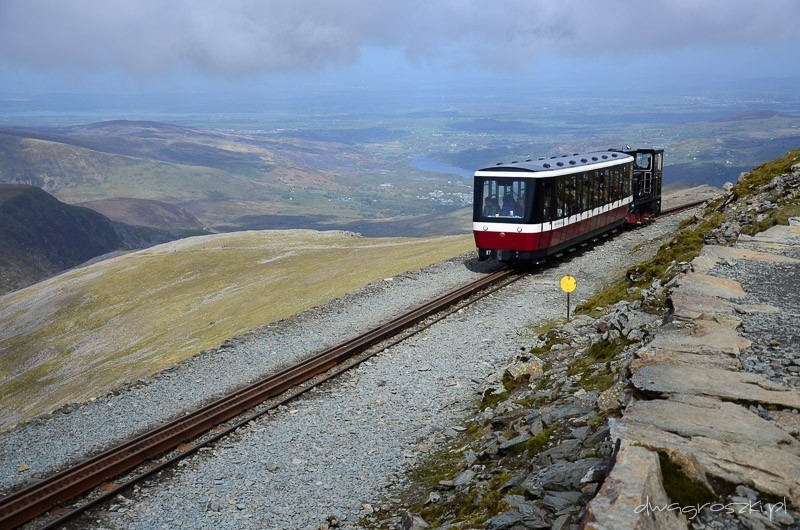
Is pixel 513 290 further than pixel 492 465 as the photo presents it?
Yes

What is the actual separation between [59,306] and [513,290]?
6174 cm

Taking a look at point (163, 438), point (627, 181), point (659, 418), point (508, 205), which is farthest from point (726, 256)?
point (627, 181)

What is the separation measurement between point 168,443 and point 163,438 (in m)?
0.23

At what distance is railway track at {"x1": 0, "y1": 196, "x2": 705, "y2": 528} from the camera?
43.5 feet

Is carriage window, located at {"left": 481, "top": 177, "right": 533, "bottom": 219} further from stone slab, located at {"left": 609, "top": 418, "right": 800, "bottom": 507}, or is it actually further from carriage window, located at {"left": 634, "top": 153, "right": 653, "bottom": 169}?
stone slab, located at {"left": 609, "top": 418, "right": 800, "bottom": 507}

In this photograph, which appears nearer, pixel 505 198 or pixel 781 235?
pixel 781 235

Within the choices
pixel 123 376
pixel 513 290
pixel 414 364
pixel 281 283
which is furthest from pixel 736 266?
pixel 281 283

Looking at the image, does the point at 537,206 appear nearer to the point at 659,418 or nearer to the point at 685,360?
the point at 685,360

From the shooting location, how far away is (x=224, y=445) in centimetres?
1531

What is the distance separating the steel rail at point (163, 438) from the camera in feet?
43.7

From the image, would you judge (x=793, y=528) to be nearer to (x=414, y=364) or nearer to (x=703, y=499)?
(x=703, y=499)

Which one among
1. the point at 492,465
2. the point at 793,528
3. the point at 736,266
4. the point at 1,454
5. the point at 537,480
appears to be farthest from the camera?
the point at 736,266

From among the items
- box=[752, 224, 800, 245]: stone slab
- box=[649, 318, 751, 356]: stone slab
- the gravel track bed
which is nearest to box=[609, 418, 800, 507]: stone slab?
box=[649, 318, 751, 356]: stone slab

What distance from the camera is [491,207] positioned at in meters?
31.7
